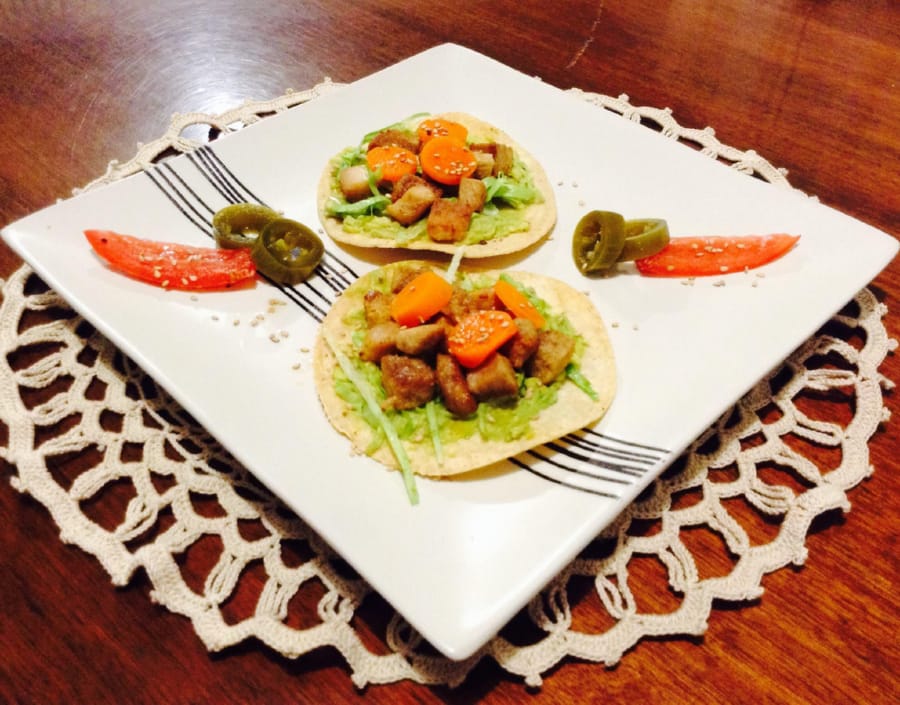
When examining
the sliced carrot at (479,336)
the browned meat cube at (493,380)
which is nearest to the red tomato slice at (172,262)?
the sliced carrot at (479,336)

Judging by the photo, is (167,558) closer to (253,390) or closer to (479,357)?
(253,390)

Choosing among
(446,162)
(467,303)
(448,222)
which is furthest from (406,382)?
(446,162)

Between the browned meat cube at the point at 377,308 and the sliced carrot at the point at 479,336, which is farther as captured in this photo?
the browned meat cube at the point at 377,308

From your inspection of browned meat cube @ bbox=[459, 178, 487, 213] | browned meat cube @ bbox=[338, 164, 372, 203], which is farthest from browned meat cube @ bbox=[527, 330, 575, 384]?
browned meat cube @ bbox=[338, 164, 372, 203]

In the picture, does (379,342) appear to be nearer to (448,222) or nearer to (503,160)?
(448,222)

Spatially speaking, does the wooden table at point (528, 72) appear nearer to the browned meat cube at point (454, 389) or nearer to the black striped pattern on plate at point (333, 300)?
the black striped pattern on plate at point (333, 300)

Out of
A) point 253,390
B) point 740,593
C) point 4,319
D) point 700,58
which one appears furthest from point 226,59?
point 740,593
